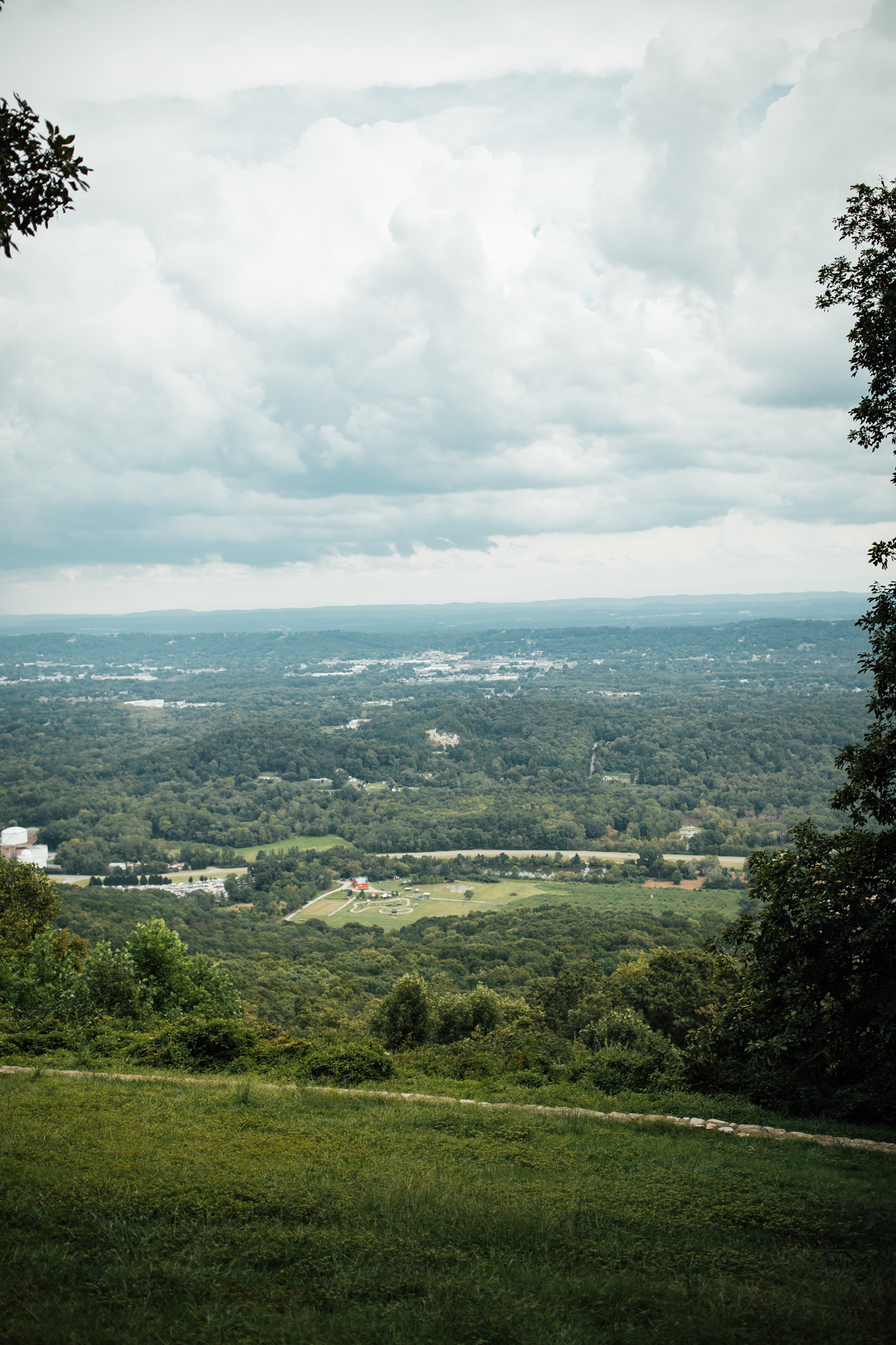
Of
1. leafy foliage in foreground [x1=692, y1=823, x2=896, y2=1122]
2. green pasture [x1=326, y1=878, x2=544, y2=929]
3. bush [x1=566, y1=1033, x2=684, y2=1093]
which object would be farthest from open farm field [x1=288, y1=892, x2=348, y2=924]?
leafy foliage in foreground [x1=692, y1=823, x2=896, y2=1122]

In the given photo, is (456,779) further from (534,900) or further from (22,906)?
(22,906)

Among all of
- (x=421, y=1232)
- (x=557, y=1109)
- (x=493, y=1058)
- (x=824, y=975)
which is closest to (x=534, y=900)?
(x=493, y=1058)

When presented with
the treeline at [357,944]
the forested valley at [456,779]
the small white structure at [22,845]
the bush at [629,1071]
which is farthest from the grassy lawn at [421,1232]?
the small white structure at [22,845]

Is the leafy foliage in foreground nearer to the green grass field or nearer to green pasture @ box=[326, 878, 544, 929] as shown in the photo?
the green grass field

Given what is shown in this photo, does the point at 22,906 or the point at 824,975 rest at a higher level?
the point at 824,975

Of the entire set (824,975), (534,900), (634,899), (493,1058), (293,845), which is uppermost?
(824,975)
